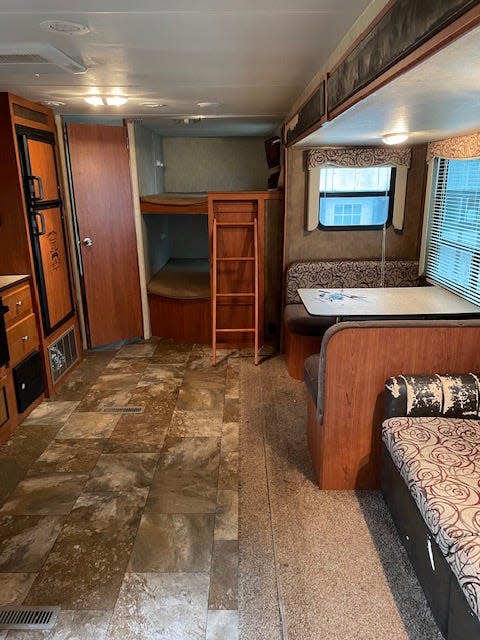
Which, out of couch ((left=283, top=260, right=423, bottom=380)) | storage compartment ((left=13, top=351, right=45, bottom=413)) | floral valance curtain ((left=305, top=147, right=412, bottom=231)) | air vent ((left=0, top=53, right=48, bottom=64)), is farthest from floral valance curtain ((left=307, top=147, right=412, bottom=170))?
storage compartment ((left=13, top=351, right=45, bottom=413))

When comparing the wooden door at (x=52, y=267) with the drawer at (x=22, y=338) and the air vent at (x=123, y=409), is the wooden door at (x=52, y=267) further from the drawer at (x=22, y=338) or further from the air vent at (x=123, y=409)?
the air vent at (x=123, y=409)

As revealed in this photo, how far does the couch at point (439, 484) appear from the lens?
1466 mm

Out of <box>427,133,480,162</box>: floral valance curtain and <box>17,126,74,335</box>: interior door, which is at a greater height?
<box>427,133,480,162</box>: floral valance curtain

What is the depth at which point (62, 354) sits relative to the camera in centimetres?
395

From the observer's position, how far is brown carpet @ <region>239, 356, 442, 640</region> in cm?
172

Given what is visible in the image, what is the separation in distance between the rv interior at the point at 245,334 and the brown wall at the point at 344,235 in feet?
0.07

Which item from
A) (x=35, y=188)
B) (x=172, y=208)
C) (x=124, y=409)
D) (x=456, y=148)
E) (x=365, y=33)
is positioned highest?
(x=365, y=33)

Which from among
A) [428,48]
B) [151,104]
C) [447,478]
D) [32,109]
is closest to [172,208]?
[151,104]

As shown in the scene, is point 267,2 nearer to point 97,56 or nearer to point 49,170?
point 97,56

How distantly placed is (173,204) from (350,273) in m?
1.81

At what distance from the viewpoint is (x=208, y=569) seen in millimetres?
1998

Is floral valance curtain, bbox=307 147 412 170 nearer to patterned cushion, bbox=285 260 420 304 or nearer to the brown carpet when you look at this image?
patterned cushion, bbox=285 260 420 304

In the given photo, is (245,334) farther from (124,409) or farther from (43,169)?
(43,169)

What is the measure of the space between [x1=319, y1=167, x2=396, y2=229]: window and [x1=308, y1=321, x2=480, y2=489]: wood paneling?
2308mm
